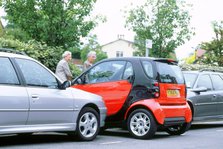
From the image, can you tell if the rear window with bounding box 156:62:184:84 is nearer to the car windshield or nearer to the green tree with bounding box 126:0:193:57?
the car windshield

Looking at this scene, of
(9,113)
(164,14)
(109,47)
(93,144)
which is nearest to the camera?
(9,113)

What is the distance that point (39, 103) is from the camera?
8891mm

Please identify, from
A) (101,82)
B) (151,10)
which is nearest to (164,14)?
(151,10)

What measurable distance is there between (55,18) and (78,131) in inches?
355

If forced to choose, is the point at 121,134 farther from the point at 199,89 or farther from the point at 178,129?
the point at 199,89

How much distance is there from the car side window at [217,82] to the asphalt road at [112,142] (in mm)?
3069

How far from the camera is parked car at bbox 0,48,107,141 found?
27.7ft

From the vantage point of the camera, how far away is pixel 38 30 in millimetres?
18641

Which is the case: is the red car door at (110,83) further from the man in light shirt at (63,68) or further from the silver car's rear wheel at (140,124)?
the man in light shirt at (63,68)

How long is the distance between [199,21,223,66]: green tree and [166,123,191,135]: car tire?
37.3m

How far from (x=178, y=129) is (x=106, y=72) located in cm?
214

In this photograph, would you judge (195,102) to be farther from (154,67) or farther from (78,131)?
(78,131)

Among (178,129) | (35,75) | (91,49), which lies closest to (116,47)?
(91,49)

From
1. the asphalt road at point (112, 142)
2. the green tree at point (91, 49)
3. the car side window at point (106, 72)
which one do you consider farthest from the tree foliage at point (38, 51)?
the green tree at point (91, 49)
